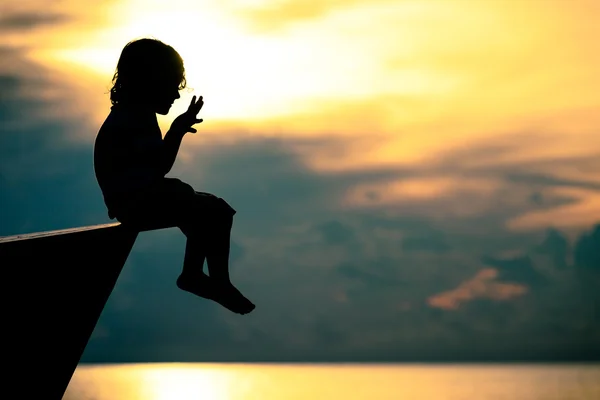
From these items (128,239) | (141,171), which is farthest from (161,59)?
(128,239)

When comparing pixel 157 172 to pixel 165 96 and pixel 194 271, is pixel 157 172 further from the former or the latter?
pixel 194 271

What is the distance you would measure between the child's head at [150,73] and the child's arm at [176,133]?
35 cm

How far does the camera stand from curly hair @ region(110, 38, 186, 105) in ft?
32.4

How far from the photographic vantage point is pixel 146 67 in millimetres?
9875

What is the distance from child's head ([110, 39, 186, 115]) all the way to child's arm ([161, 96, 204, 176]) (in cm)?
35

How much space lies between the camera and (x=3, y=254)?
344 inches

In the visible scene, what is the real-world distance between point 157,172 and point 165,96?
843mm

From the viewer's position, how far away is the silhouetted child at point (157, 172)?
31.5ft

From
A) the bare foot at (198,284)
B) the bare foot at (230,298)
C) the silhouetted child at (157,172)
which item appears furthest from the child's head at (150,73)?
the bare foot at (230,298)

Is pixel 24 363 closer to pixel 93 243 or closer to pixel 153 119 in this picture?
pixel 93 243

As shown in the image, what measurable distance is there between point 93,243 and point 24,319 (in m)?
0.93

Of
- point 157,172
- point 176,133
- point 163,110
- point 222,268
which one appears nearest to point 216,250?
point 222,268

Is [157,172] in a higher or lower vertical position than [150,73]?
lower

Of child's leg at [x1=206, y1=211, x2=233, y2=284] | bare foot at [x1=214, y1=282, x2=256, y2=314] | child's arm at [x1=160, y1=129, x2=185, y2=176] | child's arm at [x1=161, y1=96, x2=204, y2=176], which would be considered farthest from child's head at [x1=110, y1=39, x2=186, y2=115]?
bare foot at [x1=214, y1=282, x2=256, y2=314]
